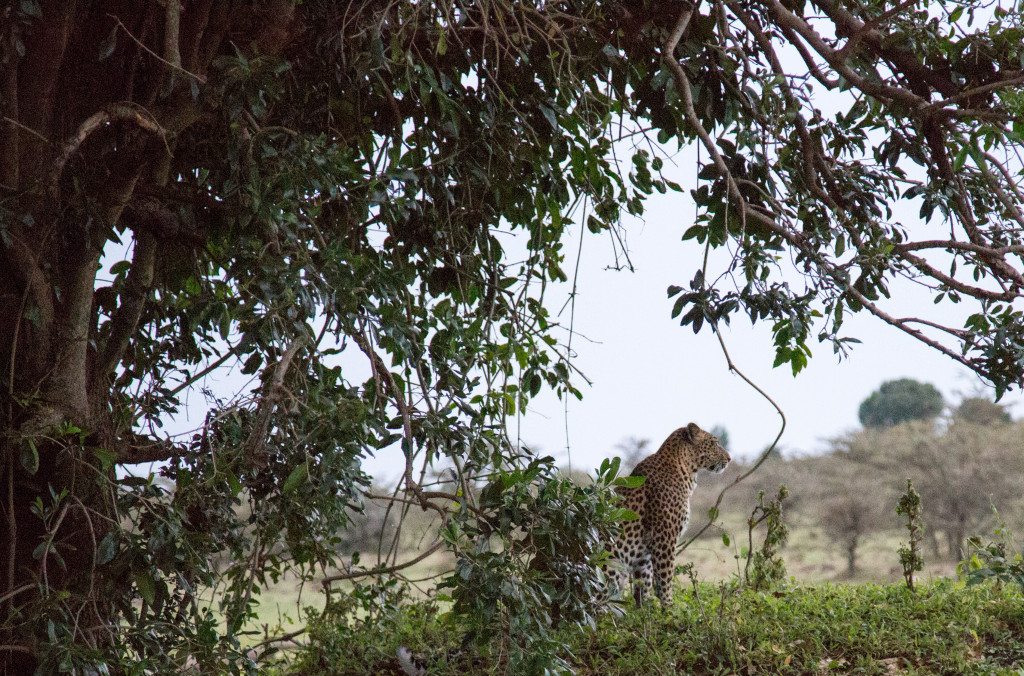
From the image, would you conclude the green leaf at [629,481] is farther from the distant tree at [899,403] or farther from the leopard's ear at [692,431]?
the distant tree at [899,403]

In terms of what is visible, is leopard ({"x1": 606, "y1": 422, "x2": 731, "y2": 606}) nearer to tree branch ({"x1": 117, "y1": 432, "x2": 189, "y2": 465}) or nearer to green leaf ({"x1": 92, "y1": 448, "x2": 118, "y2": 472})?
tree branch ({"x1": 117, "y1": 432, "x2": 189, "y2": 465})

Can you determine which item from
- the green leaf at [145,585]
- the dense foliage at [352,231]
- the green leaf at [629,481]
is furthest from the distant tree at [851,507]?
the green leaf at [145,585]

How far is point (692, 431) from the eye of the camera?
18.2 feet

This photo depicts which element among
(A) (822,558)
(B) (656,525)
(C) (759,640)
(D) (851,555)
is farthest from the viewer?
(A) (822,558)

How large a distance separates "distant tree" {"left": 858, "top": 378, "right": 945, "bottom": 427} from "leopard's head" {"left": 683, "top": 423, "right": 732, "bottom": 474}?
789 cm

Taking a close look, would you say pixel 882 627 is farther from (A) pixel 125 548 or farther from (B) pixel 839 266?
(A) pixel 125 548

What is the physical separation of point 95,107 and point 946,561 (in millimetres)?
9015

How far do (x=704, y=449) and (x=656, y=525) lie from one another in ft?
1.92

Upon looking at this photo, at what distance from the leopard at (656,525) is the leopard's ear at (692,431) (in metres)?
0.08

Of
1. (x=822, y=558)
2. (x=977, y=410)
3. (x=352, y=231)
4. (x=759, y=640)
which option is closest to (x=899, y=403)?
(x=977, y=410)

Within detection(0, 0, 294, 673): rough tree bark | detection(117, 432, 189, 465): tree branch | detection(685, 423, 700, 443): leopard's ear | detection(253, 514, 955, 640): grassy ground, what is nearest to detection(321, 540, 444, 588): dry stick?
detection(0, 0, 294, 673): rough tree bark

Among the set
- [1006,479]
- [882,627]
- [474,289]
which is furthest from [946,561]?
[474,289]

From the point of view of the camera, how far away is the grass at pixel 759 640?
12.5ft

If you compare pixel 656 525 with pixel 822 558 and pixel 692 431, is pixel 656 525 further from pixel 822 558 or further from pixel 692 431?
pixel 822 558
